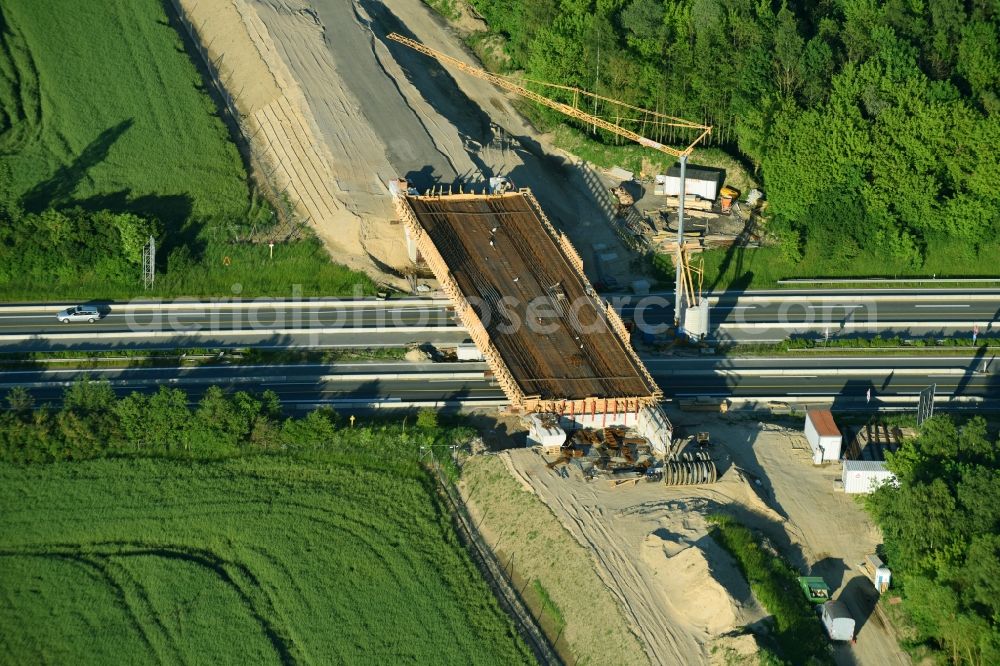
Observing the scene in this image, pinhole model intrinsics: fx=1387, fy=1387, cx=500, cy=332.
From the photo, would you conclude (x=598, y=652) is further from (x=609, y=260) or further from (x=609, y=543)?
(x=609, y=260)

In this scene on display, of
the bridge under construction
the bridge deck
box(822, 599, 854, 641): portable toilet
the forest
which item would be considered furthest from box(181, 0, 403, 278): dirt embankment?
box(822, 599, 854, 641): portable toilet

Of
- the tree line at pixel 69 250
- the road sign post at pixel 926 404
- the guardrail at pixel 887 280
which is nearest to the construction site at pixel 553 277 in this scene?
the guardrail at pixel 887 280

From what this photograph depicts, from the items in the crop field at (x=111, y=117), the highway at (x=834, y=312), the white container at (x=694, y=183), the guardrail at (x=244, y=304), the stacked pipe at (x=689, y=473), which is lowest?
the highway at (x=834, y=312)

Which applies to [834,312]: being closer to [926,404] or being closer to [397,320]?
[926,404]

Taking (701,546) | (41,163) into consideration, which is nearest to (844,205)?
(701,546)

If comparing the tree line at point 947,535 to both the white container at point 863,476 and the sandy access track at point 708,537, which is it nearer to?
the white container at point 863,476

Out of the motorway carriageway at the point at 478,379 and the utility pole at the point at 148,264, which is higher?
the utility pole at the point at 148,264
